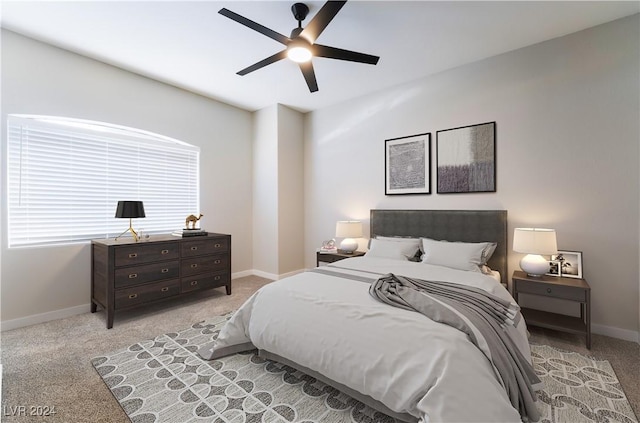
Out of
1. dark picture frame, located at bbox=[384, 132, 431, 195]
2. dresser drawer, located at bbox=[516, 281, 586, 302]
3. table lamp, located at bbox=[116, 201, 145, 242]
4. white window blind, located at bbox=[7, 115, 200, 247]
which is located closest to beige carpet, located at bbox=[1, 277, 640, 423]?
dresser drawer, located at bbox=[516, 281, 586, 302]

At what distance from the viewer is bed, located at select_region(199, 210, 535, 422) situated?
52.2 inches

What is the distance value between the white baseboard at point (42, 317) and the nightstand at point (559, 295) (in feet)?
15.2

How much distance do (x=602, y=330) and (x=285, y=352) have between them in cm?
303

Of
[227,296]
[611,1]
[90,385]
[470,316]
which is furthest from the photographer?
[227,296]

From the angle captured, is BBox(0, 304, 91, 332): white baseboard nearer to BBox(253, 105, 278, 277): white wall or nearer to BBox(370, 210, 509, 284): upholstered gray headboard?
BBox(253, 105, 278, 277): white wall

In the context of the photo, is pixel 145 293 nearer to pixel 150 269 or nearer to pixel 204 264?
pixel 150 269

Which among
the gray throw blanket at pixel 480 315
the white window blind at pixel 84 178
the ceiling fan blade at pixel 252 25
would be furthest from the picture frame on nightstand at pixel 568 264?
the white window blind at pixel 84 178

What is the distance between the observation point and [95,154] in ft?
11.1

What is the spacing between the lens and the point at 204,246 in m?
3.75

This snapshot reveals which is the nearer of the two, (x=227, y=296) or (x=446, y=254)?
(x=446, y=254)

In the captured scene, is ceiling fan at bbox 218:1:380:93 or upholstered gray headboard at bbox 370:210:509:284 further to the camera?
upholstered gray headboard at bbox 370:210:509:284

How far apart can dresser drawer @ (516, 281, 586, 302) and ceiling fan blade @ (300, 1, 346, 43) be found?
9.21ft

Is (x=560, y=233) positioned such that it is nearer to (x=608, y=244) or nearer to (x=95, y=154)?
(x=608, y=244)

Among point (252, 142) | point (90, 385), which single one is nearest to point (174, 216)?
point (252, 142)
